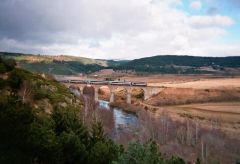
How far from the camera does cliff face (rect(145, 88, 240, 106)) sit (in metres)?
128

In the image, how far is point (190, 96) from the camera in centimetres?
13500

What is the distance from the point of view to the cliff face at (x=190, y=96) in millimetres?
127875

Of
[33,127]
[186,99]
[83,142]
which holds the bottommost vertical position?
[186,99]

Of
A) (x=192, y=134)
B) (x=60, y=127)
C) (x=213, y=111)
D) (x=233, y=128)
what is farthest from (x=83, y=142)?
(x=213, y=111)

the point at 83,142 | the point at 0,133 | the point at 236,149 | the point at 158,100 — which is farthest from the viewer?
the point at 158,100

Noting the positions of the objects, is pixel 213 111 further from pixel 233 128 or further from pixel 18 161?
pixel 18 161

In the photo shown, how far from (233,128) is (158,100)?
160 feet

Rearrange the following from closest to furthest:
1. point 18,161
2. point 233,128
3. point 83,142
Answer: point 18,161, point 83,142, point 233,128

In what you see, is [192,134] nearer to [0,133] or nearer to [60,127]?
[60,127]

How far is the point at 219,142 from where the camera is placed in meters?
62.0

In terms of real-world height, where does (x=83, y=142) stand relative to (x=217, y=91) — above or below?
above

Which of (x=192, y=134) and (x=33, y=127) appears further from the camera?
(x=192, y=134)

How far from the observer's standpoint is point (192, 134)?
6762 centimetres

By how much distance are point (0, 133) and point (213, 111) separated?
91.9 metres
